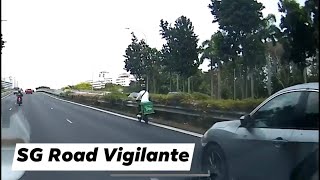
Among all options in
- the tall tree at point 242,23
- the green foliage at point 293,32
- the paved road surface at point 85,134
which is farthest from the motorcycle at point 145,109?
the green foliage at point 293,32

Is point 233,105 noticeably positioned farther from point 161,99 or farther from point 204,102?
point 161,99

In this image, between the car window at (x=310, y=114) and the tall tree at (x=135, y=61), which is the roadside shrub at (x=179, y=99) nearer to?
the tall tree at (x=135, y=61)

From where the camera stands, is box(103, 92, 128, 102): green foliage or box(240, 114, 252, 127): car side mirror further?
box(103, 92, 128, 102): green foliage

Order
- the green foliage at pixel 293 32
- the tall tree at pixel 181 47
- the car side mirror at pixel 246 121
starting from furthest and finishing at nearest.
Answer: the tall tree at pixel 181 47
the green foliage at pixel 293 32
the car side mirror at pixel 246 121

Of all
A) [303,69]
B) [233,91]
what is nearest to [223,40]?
[233,91]

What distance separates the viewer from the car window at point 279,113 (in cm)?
570

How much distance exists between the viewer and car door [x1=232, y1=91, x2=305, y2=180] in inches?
222

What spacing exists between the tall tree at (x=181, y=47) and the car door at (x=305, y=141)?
27.7 meters

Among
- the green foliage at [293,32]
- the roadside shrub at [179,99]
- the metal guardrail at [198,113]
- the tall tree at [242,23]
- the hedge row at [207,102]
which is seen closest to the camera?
the green foliage at [293,32]

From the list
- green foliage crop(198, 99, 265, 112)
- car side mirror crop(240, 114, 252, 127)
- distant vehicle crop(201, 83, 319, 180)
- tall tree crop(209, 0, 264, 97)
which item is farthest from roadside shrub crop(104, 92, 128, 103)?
car side mirror crop(240, 114, 252, 127)

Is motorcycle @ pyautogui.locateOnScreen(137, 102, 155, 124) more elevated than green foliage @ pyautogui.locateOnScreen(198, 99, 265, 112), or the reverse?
green foliage @ pyautogui.locateOnScreen(198, 99, 265, 112)

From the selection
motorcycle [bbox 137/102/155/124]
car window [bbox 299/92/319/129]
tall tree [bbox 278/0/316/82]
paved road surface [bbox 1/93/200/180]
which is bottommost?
paved road surface [bbox 1/93/200/180]

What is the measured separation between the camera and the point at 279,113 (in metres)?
5.95

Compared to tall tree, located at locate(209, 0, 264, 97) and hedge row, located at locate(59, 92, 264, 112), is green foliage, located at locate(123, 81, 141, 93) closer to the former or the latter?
hedge row, located at locate(59, 92, 264, 112)
